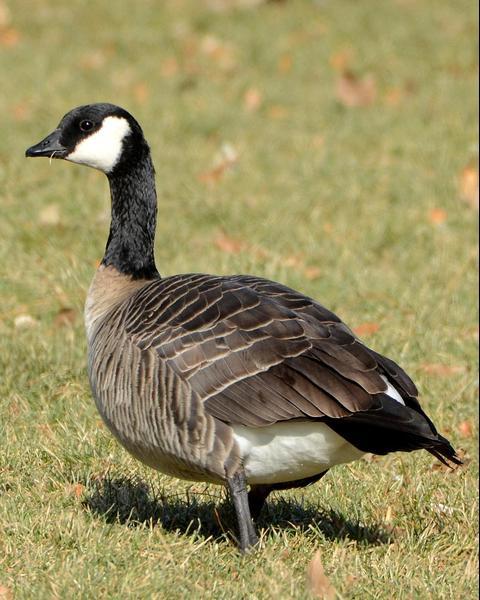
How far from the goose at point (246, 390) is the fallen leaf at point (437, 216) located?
4.28m

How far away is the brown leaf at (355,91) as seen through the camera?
1091 cm

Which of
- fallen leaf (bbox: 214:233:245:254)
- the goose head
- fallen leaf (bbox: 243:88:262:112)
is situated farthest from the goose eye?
fallen leaf (bbox: 243:88:262:112)

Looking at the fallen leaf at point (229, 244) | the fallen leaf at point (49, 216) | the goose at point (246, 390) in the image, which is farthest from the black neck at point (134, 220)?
the fallen leaf at point (49, 216)

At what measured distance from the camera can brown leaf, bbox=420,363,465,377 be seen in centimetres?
659

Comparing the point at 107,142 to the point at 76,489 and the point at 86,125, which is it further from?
the point at 76,489

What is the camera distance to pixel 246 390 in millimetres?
4039

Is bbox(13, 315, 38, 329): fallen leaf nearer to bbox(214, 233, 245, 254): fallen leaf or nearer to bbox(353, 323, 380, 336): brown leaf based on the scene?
bbox(214, 233, 245, 254): fallen leaf

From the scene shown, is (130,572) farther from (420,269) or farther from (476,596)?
(420,269)

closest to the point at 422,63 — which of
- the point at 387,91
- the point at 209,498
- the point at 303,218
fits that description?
the point at 387,91

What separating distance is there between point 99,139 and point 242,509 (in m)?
1.88

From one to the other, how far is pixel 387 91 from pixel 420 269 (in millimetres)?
3565

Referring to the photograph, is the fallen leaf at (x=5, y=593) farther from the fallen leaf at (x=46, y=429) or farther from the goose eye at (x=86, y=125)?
the goose eye at (x=86, y=125)

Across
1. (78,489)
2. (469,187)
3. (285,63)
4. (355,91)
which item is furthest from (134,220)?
(285,63)

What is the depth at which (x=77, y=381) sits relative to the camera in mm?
5945
